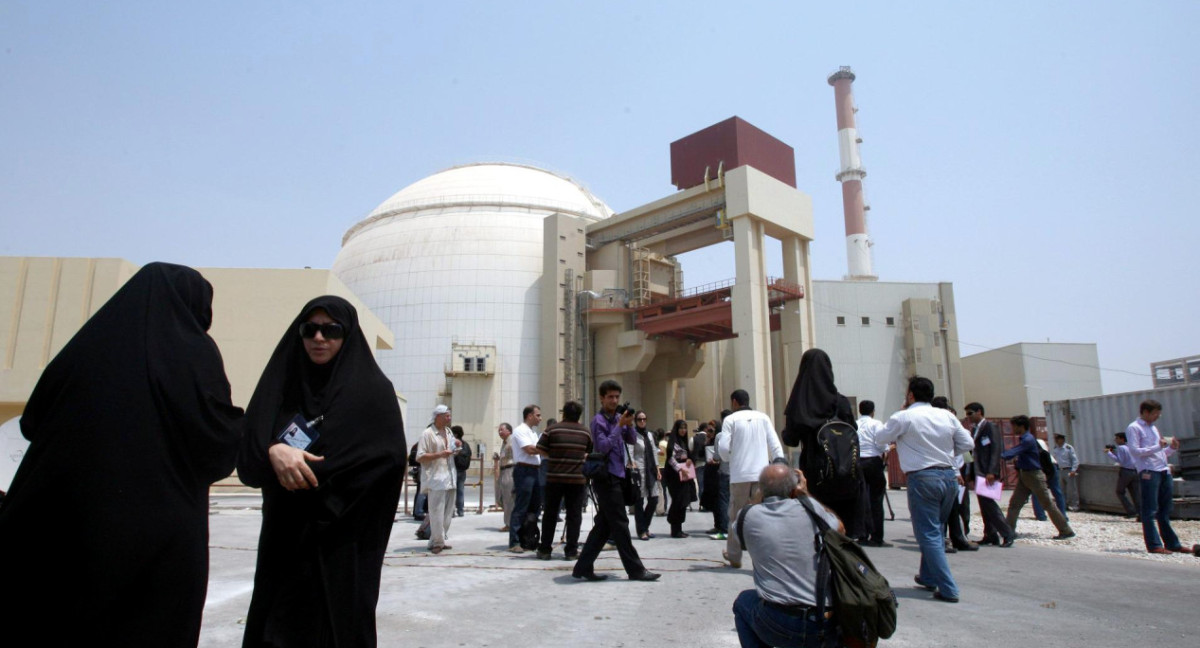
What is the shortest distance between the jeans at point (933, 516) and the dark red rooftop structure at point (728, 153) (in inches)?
1104

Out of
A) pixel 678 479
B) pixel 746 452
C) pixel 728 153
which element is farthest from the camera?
pixel 728 153

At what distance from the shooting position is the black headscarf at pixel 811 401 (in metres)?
5.66

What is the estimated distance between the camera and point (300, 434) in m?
2.56

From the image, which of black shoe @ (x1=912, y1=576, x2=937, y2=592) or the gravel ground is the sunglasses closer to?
black shoe @ (x1=912, y1=576, x2=937, y2=592)

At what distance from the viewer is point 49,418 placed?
228 cm

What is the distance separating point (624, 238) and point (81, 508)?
34.4 metres

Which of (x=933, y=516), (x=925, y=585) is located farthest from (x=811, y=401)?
(x=925, y=585)

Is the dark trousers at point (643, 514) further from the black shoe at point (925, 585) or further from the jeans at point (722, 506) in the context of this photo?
the black shoe at point (925, 585)

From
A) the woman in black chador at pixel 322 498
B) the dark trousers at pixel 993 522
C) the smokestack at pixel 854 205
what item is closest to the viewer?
the woman in black chador at pixel 322 498

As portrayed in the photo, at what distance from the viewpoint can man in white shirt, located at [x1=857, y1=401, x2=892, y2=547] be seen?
866cm

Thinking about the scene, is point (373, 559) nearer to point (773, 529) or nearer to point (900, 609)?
point (773, 529)

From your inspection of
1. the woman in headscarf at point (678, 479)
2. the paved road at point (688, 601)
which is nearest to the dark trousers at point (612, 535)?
the paved road at point (688, 601)

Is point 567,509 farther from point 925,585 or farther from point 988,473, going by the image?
point 988,473

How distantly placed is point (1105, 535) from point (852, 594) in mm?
8796
